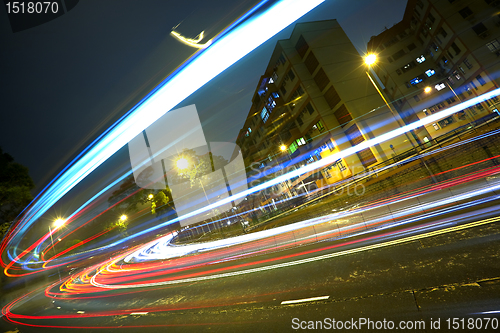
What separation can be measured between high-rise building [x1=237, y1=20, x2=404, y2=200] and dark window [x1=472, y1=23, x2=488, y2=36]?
18259 millimetres

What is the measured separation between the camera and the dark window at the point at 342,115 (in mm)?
29962

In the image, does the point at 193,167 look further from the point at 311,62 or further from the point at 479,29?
the point at 479,29

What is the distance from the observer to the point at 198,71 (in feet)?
30.9

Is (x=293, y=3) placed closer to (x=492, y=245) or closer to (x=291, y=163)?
(x=492, y=245)

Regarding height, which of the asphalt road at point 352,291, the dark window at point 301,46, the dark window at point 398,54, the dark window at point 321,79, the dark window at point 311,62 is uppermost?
the dark window at point 301,46

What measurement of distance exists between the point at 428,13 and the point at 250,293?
55563 mm

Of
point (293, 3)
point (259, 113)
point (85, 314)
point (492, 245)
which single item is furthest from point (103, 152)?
point (259, 113)

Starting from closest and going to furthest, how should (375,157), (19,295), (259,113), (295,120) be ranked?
(19,295), (375,157), (295,120), (259,113)

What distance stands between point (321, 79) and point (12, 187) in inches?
1446

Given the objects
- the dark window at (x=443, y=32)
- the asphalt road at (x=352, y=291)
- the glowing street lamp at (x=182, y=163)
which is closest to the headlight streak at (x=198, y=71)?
the asphalt road at (x=352, y=291)

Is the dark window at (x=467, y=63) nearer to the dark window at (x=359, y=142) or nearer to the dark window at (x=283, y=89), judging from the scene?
the dark window at (x=359, y=142)

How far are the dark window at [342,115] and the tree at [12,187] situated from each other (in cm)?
3478

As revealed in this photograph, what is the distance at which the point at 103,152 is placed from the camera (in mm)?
13258

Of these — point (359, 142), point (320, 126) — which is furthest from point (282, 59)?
point (359, 142)
